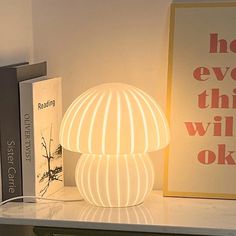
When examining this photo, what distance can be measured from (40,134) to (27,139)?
0.03 metres

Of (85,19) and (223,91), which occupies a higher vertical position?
(85,19)

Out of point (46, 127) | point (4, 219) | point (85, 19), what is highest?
point (85, 19)

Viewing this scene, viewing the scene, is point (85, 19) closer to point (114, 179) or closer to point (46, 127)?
point (46, 127)

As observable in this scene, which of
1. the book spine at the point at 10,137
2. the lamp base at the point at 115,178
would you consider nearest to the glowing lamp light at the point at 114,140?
the lamp base at the point at 115,178

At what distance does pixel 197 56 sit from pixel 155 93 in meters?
0.13

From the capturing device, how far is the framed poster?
1.15 m

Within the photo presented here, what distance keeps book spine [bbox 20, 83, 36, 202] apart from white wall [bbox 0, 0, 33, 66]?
91 millimetres

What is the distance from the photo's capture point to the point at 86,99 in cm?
106

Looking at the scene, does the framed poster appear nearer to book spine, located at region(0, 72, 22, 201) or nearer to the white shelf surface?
the white shelf surface

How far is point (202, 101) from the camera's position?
3.81 ft

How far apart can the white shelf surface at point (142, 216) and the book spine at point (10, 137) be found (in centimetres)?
4

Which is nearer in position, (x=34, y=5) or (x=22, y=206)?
(x=22, y=206)

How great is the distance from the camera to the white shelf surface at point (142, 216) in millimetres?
1004

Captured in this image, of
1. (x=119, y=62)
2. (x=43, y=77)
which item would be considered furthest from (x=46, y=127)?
(x=119, y=62)
